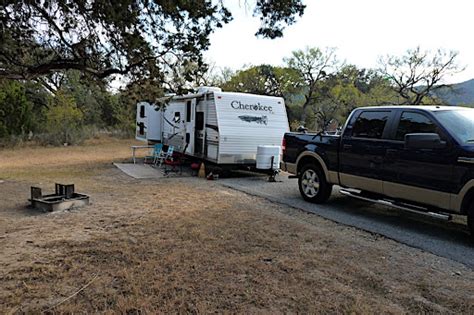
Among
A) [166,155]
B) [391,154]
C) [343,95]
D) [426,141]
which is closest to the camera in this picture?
[426,141]

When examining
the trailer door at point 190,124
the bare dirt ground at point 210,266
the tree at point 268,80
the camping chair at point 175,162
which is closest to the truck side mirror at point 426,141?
the bare dirt ground at point 210,266

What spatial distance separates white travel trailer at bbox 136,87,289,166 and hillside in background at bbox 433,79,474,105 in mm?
23895

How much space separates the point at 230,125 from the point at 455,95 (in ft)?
88.4

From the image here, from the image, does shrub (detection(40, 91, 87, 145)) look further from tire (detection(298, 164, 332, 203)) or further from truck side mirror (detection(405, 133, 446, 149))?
truck side mirror (detection(405, 133, 446, 149))

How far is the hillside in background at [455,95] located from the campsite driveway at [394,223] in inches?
1045

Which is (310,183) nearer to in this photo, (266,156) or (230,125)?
(266,156)

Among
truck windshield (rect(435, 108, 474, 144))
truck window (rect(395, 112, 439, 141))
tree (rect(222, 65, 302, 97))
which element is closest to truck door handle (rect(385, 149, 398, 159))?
truck window (rect(395, 112, 439, 141))

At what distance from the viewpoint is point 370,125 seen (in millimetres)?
6344

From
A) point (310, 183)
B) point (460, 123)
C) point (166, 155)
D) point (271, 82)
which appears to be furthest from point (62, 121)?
point (460, 123)

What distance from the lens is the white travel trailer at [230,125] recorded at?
10.8 m

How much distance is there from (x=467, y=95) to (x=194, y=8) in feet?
110

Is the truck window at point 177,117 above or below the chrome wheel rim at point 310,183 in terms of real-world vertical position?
above

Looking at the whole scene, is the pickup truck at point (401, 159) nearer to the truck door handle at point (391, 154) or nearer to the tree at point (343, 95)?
the truck door handle at point (391, 154)

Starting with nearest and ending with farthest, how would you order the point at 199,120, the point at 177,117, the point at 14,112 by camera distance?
the point at 199,120, the point at 177,117, the point at 14,112
